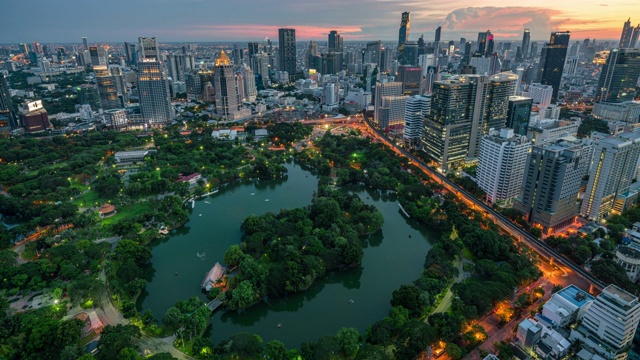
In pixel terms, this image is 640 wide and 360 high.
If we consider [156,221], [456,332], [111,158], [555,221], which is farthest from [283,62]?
[456,332]

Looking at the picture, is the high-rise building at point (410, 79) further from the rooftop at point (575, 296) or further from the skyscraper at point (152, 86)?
the rooftop at point (575, 296)

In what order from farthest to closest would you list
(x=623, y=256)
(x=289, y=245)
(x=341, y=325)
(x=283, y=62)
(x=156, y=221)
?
(x=283, y=62) → (x=156, y=221) → (x=289, y=245) → (x=623, y=256) → (x=341, y=325)

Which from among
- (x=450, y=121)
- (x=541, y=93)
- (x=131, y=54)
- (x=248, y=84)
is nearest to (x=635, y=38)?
(x=541, y=93)

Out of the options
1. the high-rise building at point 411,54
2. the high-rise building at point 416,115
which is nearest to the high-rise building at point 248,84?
the high-rise building at point 416,115

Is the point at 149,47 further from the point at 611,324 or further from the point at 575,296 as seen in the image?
the point at 611,324

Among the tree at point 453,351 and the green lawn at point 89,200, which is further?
the green lawn at point 89,200

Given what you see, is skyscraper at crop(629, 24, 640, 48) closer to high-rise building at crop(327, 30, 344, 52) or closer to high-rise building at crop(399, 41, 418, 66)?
high-rise building at crop(399, 41, 418, 66)

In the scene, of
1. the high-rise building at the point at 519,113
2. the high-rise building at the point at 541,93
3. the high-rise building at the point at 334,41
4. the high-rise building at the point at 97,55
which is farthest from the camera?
the high-rise building at the point at 334,41

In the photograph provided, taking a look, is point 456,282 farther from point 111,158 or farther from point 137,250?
point 111,158
